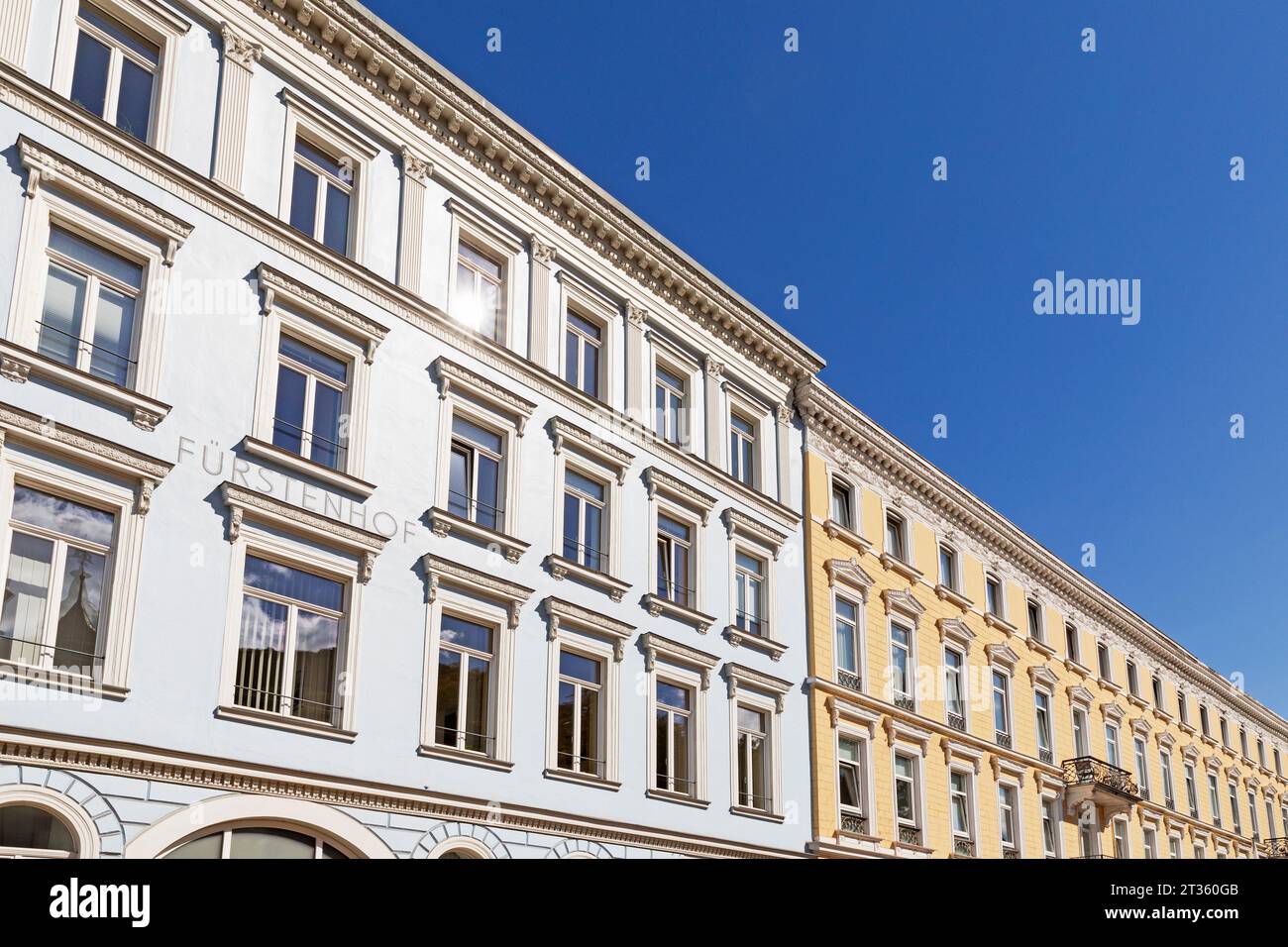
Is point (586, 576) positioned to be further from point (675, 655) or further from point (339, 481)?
point (339, 481)

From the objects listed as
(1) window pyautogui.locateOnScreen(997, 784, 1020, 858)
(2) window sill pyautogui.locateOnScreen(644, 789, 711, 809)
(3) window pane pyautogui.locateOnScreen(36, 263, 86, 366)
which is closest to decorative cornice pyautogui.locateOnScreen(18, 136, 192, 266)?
(3) window pane pyautogui.locateOnScreen(36, 263, 86, 366)

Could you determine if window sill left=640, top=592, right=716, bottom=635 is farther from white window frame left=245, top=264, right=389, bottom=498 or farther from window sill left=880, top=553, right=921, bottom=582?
window sill left=880, top=553, right=921, bottom=582

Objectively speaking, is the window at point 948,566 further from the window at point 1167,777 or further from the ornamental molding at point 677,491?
the window at point 1167,777

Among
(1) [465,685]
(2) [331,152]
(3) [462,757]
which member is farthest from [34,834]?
(2) [331,152]

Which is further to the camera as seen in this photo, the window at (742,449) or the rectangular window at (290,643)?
the window at (742,449)

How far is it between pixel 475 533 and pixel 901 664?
15946mm

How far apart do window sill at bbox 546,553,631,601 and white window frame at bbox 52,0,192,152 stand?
935 centimetres

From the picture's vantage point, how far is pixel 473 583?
20.6m

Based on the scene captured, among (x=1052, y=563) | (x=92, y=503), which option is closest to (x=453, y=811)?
(x=92, y=503)

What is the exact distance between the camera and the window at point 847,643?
3020 cm

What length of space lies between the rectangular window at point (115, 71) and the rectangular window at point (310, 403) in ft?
12.4

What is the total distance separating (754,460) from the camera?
29.8m

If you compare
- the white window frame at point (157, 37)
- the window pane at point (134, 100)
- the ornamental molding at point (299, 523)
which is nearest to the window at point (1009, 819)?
the ornamental molding at point (299, 523)
